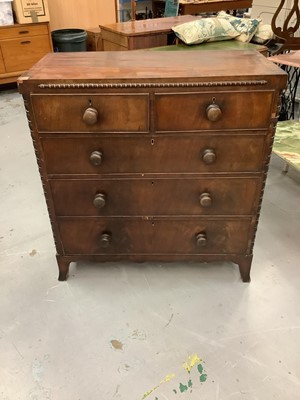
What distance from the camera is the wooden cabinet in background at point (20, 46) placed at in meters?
3.63

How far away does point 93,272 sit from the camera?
5.46ft

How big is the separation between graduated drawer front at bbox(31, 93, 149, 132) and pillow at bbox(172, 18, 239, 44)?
1.91 meters

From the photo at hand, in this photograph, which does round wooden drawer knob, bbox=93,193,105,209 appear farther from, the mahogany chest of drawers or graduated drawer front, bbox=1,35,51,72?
graduated drawer front, bbox=1,35,51,72

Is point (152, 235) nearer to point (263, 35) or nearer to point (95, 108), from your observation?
point (95, 108)

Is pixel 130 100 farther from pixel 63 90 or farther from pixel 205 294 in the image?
pixel 205 294

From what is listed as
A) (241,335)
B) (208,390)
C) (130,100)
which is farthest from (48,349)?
(130,100)

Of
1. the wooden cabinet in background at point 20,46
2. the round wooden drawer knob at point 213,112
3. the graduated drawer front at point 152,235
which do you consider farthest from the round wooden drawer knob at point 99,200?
the wooden cabinet in background at point 20,46

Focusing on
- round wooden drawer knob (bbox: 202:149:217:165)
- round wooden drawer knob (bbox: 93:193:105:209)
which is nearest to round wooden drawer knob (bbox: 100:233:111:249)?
round wooden drawer knob (bbox: 93:193:105:209)

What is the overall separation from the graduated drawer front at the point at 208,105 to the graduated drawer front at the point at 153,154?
4 cm

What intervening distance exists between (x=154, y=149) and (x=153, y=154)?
0.02 metres

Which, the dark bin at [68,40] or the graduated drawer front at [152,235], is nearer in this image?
the graduated drawer front at [152,235]

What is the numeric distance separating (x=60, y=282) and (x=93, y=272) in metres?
0.15

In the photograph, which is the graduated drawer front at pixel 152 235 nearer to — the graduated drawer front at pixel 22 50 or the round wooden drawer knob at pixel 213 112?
the round wooden drawer knob at pixel 213 112

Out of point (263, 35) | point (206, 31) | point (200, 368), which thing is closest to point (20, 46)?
point (206, 31)
